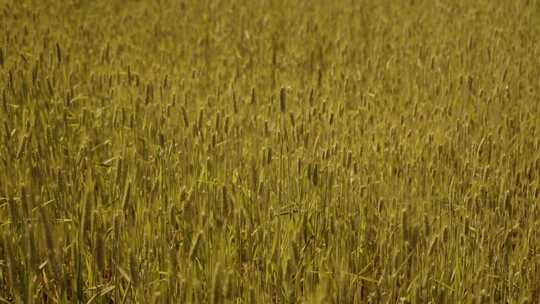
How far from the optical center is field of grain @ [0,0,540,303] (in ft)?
4.61

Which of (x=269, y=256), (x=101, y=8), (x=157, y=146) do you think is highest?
(x=101, y=8)

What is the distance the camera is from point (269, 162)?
6.21 feet

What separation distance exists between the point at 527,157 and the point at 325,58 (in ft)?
5.17

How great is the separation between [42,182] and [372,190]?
102 cm

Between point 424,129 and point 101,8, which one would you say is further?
point 101,8

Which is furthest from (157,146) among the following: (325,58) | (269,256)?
(325,58)

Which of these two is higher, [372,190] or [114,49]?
[114,49]

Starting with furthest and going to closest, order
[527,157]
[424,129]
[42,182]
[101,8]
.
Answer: [101,8]
[424,129]
[527,157]
[42,182]

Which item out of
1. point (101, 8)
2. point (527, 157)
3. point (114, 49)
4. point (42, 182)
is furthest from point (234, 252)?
point (101, 8)

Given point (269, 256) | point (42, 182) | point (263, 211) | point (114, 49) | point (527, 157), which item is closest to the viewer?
point (269, 256)

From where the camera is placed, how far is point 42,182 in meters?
1.79

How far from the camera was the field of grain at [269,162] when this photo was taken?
141cm

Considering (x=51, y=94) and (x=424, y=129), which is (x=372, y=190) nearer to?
(x=424, y=129)

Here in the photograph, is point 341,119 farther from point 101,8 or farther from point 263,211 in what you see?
point 101,8
